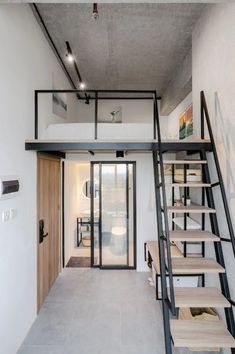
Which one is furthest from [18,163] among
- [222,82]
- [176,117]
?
[176,117]

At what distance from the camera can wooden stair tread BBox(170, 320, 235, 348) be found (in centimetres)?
199

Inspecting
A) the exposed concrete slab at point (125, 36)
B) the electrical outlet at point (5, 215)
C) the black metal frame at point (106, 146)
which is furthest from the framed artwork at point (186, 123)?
the electrical outlet at point (5, 215)

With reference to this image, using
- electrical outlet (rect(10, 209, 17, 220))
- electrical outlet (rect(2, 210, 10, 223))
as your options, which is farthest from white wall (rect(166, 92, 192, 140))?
electrical outlet (rect(2, 210, 10, 223))

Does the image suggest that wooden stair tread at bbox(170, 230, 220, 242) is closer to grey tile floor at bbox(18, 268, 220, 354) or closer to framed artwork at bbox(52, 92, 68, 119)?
grey tile floor at bbox(18, 268, 220, 354)

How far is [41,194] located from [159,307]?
7.90 ft

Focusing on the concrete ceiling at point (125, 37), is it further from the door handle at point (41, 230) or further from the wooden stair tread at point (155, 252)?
the wooden stair tread at point (155, 252)

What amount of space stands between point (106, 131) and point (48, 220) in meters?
1.75

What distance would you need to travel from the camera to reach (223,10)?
8.83ft

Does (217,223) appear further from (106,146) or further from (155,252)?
(155,252)

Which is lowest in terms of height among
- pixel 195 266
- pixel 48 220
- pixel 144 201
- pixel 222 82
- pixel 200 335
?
pixel 200 335

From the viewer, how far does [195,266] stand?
237cm

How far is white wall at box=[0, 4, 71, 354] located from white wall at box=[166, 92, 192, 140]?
293cm

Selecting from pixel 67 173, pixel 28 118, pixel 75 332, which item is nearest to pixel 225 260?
pixel 75 332

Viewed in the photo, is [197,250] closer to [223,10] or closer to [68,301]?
[68,301]
